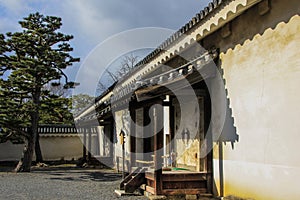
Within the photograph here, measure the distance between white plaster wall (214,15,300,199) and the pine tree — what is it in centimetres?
1134

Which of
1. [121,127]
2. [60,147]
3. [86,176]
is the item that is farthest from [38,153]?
[86,176]

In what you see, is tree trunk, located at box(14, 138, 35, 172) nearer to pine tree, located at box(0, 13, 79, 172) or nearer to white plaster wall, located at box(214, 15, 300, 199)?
pine tree, located at box(0, 13, 79, 172)

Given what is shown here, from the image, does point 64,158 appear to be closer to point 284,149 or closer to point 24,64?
point 24,64

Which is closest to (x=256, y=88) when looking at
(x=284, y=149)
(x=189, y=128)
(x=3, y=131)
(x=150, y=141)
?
(x=284, y=149)

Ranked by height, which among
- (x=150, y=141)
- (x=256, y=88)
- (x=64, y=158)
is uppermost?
(x=256, y=88)

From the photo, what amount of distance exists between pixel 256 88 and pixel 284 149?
118cm

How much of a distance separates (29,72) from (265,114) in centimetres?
1271

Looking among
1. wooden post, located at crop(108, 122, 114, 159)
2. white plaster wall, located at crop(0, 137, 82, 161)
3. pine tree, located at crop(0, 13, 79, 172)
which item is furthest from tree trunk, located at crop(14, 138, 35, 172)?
white plaster wall, located at crop(0, 137, 82, 161)

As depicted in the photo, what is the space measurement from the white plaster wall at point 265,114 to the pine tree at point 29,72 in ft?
37.2

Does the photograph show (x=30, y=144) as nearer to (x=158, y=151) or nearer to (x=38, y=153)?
(x=38, y=153)

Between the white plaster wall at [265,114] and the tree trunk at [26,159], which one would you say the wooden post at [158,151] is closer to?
the white plaster wall at [265,114]

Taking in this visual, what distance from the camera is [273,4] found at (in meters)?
5.40

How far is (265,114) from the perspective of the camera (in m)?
5.50

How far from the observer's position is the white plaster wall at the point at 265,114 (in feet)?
16.2
